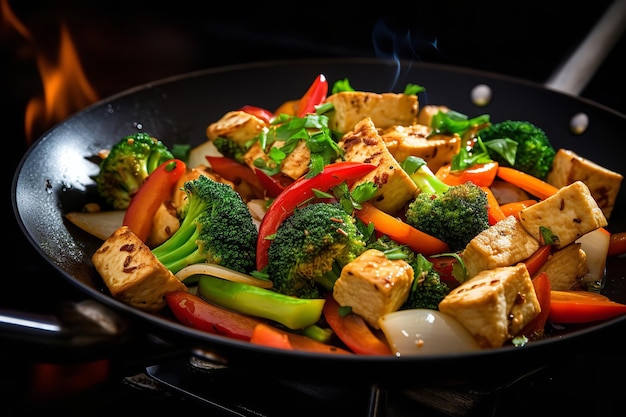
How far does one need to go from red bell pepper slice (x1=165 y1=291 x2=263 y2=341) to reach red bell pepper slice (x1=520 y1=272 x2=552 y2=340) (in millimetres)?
817

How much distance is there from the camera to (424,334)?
67.7 inches

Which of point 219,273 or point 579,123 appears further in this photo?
point 579,123

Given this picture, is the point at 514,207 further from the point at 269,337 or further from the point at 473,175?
the point at 269,337

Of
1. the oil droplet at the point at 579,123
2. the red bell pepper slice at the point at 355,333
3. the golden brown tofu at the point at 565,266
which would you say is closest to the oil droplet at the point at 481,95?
the oil droplet at the point at 579,123

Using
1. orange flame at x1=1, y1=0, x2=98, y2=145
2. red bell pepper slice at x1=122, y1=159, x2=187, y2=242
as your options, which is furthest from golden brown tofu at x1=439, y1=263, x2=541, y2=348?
orange flame at x1=1, y1=0, x2=98, y2=145

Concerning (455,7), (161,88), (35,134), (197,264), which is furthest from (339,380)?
(455,7)

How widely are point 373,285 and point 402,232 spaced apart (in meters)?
0.38

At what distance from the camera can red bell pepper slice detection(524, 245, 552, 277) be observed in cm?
204

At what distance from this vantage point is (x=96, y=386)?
2.21 meters

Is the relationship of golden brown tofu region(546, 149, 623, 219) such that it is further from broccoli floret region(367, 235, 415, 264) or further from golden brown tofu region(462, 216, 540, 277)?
broccoli floret region(367, 235, 415, 264)

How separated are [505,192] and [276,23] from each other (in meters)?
2.69

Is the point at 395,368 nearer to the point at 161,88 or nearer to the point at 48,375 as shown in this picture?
the point at 48,375

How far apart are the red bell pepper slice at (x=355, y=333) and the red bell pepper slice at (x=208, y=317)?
23 cm

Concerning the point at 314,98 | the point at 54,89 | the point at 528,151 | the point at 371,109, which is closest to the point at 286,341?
the point at 371,109
